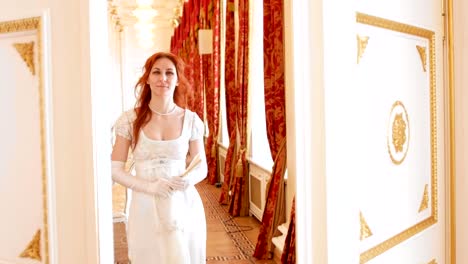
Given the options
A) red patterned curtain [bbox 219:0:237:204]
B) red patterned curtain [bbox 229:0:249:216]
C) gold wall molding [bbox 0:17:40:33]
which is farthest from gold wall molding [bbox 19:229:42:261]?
red patterned curtain [bbox 219:0:237:204]

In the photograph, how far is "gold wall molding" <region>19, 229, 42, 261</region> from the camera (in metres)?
1.62

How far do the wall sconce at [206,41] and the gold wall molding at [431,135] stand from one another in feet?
21.0

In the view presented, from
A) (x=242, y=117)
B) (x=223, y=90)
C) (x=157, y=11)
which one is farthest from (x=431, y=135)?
(x=157, y=11)

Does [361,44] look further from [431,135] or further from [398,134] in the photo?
[431,135]

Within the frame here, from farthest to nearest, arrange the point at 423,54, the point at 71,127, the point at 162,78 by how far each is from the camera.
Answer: the point at 162,78 → the point at 423,54 → the point at 71,127

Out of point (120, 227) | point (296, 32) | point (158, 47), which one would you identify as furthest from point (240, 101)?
point (158, 47)

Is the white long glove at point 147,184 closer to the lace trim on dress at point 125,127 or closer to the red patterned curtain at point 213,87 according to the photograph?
the lace trim on dress at point 125,127

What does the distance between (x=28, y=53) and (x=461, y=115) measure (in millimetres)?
1716

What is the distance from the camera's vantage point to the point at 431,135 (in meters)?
2.13

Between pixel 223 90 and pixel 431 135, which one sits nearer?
pixel 431 135

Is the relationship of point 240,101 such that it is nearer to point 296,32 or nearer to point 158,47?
point 296,32

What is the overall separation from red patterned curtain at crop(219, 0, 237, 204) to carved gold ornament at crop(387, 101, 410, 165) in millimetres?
4295

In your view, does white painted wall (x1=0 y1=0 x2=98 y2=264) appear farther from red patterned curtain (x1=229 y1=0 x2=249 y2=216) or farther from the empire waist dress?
red patterned curtain (x1=229 y1=0 x2=249 y2=216)

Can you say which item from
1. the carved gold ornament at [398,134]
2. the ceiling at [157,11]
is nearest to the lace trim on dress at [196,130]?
the carved gold ornament at [398,134]
